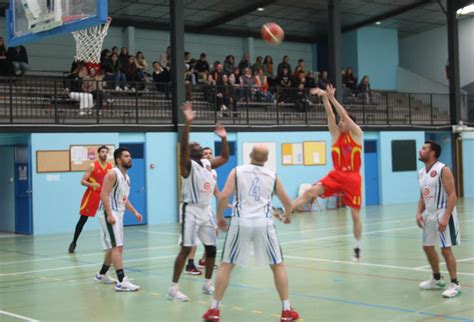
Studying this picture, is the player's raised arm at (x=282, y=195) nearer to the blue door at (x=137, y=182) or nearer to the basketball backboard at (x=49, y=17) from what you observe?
the basketball backboard at (x=49, y=17)

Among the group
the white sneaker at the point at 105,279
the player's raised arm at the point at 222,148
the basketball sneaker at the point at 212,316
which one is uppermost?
the player's raised arm at the point at 222,148

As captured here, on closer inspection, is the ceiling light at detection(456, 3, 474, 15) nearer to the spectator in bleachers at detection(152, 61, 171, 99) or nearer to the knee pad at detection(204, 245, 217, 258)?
the spectator in bleachers at detection(152, 61, 171, 99)

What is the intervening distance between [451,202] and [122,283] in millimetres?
4565

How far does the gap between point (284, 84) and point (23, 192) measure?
11.5 m

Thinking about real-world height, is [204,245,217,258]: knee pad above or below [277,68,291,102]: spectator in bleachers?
below

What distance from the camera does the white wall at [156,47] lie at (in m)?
26.2

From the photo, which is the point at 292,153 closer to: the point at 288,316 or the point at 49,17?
the point at 49,17

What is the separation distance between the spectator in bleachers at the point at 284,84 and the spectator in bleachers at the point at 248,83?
1.38 m

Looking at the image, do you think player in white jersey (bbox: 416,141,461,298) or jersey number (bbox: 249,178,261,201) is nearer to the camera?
jersey number (bbox: 249,178,261,201)

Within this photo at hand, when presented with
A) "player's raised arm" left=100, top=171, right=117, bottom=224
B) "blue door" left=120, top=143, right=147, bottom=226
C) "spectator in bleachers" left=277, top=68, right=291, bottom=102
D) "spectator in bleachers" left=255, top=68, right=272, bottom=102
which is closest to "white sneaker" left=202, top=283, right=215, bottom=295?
"player's raised arm" left=100, top=171, right=117, bottom=224

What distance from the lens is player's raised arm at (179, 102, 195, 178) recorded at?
7.64 m

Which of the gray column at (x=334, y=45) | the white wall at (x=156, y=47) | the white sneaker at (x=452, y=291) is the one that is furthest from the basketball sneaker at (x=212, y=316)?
the white wall at (x=156, y=47)

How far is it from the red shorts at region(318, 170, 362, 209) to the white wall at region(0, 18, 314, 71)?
749 inches

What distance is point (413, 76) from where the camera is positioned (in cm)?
3359
